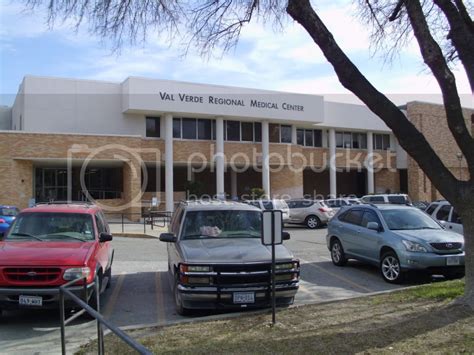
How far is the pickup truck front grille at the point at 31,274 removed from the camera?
7430 millimetres

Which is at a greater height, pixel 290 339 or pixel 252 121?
pixel 252 121

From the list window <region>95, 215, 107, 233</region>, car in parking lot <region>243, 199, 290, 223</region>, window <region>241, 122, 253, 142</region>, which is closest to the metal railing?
window <region>95, 215, 107, 233</region>

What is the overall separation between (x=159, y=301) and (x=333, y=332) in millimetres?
3839

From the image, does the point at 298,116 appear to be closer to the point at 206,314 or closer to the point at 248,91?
the point at 248,91

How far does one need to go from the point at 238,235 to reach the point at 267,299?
146 centimetres

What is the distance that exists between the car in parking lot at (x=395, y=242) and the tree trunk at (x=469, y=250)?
321cm

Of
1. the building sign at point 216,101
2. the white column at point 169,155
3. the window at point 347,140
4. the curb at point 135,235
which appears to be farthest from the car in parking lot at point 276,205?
the window at point 347,140

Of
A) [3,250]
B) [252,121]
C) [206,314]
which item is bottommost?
[206,314]

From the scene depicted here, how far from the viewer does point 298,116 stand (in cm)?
3881

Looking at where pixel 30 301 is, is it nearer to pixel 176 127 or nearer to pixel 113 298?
pixel 113 298

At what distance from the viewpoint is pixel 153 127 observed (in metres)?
35.0

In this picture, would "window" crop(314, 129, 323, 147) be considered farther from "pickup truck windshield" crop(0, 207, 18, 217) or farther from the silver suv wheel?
the silver suv wheel

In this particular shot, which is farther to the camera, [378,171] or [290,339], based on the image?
[378,171]

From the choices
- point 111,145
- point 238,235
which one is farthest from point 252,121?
point 238,235
